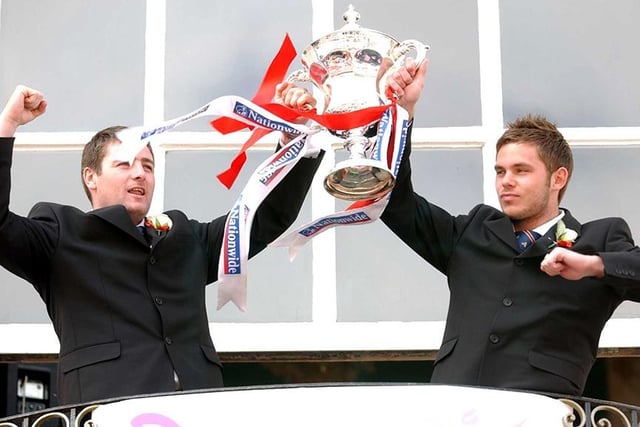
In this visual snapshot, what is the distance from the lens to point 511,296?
6121 millimetres

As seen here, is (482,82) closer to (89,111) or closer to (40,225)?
(89,111)

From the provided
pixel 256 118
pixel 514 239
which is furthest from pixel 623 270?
pixel 256 118

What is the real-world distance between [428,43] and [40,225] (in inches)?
90.6

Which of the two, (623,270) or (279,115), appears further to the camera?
(279,115)

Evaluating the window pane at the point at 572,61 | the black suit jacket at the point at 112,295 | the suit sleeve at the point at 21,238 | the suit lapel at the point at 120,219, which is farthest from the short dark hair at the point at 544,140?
the suit sleeve at the point at 21,238

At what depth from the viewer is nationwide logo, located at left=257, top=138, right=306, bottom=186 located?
6.15 m

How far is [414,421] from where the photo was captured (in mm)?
5570

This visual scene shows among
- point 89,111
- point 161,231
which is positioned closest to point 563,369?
point 161,231

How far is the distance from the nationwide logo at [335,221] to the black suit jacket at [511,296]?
0.49ft

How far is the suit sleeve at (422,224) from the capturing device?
6262 millimetres

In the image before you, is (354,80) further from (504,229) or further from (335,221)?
(504,229)

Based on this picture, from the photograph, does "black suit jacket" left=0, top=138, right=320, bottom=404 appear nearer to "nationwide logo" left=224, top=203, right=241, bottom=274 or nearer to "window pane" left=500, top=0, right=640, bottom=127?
"nationwide logo" left=224, top=203, right=241, bottom=274

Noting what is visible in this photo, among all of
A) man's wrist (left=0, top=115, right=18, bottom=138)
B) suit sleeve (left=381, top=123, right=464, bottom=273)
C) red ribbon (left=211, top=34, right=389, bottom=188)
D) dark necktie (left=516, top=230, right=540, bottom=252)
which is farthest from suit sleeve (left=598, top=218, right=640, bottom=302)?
man's wrist (left=0, top=115, right=18, bottom=138)

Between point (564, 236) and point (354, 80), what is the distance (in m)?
0.93
